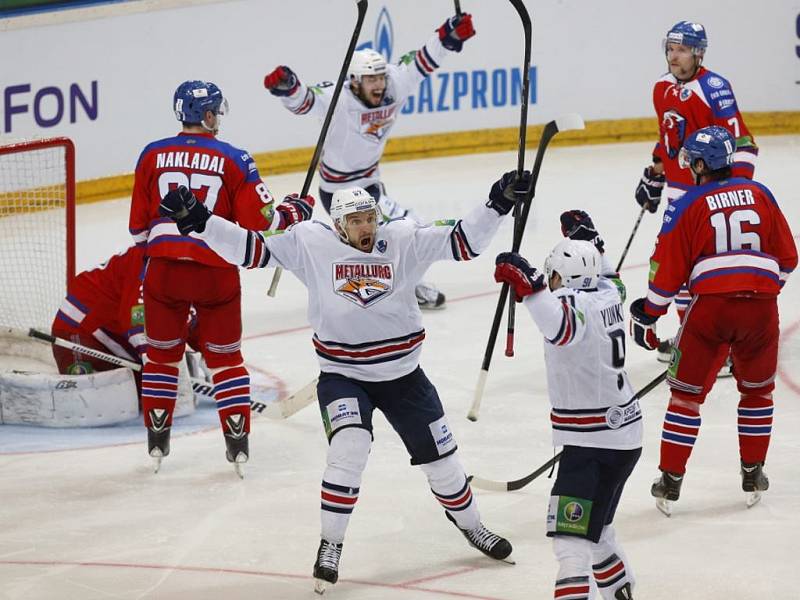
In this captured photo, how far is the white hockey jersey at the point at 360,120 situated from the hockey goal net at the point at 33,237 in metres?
1.32

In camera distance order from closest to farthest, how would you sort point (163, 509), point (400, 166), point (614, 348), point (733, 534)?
point (614, 348)
point (733, 534)
point (163, 509)
point (400, 166)

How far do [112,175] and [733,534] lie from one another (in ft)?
19.4

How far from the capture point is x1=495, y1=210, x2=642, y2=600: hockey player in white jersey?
12.5 ft

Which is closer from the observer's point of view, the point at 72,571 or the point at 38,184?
the point at 72,571

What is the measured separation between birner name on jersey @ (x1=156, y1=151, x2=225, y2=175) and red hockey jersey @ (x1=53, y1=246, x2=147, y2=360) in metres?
0.90

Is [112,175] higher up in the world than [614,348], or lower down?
lower down

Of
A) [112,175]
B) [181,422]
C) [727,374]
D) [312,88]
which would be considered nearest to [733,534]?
[727,374]

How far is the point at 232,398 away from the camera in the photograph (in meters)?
5.45

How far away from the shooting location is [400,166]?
10727 mm

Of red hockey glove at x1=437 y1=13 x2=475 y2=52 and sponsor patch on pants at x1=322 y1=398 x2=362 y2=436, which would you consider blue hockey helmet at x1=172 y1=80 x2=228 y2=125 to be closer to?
sponsor patch on pants at x1=322 y1=398 x2=362 y2=436

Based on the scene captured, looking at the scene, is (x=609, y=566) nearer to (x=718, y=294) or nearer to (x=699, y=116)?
(x=718, y=294)

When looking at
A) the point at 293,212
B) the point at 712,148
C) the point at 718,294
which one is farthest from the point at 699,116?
the point at 293,212

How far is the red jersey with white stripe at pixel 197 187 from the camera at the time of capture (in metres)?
5.26

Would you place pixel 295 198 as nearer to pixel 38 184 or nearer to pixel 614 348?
pixel 614 348
